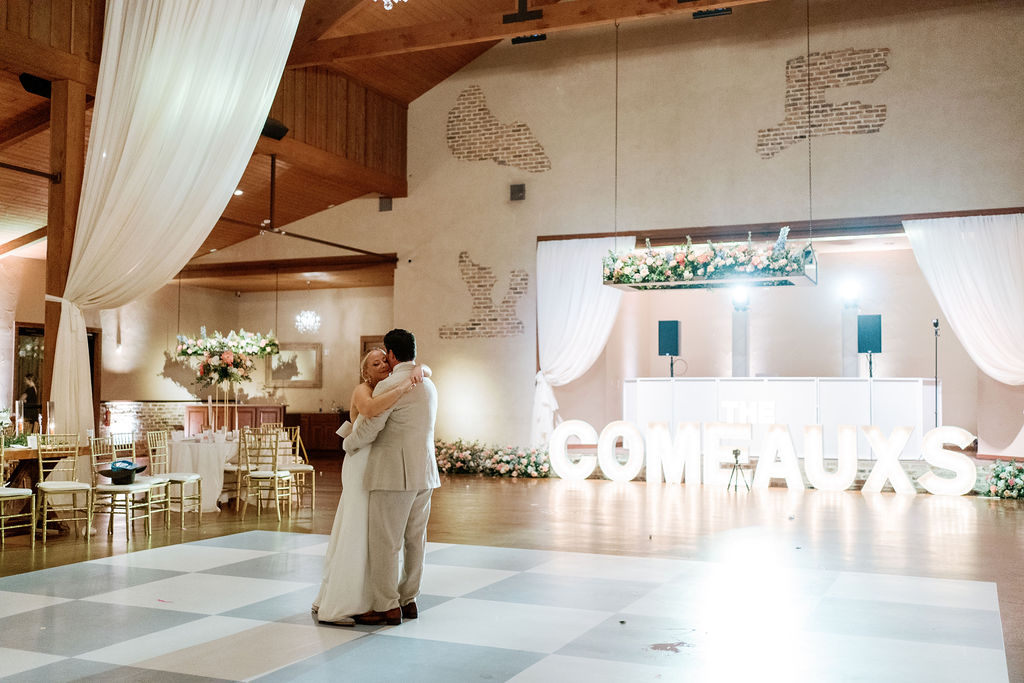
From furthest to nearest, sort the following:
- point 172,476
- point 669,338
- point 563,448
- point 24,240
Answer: point 669,338 < point 24,240 < point 563,448 < point 172,476

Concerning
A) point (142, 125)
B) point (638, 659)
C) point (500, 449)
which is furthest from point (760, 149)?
point (638, 659)

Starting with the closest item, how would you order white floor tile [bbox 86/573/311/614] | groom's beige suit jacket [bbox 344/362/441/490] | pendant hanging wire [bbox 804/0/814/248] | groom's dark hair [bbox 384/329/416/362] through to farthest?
groom's beige suit jacket [bbox 344/362/441/490] < groom's dark hair [bbox 384/329/416/362] < white floor tile [bbox 86/573/311/614] < pendant hanging wire [bbox 804/0/814/248]

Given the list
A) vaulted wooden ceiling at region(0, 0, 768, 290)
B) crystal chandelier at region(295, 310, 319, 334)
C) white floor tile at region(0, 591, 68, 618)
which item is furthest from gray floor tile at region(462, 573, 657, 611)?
crystal chandelier at region(295, 310, 319, 334)

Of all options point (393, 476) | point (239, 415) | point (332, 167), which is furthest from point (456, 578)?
point (239, 415)

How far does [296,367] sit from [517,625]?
546 inches

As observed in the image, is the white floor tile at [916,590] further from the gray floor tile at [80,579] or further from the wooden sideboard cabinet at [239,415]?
the wooden sideboard cabinet at [239,415]

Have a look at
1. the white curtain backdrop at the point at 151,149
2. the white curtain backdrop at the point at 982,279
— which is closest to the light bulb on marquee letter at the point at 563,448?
the white curtain backdrop at the point at 982,279

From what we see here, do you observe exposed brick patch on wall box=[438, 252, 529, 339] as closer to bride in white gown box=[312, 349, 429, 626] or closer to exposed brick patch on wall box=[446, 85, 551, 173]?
exposed brick patch on wall box=[446, 85, 551, 173]

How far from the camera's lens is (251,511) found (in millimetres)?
9086

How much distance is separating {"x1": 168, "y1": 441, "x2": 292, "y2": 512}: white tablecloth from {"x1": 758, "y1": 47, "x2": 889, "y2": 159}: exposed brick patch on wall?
25.2 feet

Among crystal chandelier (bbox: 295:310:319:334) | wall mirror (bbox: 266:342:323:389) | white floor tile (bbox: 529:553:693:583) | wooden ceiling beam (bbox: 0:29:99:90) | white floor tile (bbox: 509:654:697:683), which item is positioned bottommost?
white floor tile (bbox: 529:553:693:583)

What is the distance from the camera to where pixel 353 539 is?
182 inches

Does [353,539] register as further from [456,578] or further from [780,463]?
[780,463]

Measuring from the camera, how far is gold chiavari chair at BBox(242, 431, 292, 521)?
8.77 metres
